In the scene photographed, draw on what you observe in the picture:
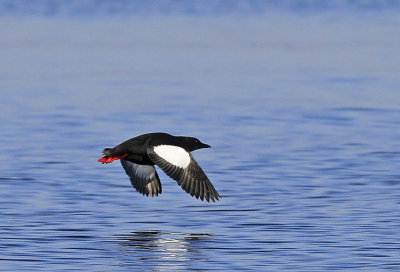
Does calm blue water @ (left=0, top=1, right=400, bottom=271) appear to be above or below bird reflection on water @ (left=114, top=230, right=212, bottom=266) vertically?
above

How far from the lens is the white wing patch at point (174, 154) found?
1155 cm

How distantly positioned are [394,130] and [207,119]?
327cm

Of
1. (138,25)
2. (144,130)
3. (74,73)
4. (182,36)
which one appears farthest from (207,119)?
(138,25)

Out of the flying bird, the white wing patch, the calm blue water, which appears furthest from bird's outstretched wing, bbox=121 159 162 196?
the white wing patch

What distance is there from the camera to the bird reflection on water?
32.3ft

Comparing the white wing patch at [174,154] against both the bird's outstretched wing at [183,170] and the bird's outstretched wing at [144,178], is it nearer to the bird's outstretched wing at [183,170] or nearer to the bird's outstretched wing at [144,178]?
the bird's outstretched wing at [183,170]

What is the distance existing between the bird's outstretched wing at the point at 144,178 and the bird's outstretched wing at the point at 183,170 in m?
1.03

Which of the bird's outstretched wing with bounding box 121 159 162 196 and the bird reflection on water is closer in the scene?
the bird reflection on water

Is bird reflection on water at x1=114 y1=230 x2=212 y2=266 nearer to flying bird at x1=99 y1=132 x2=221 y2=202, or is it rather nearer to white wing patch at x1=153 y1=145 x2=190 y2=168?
flying bird at x1=99 y1=132 x2=221 y2=202

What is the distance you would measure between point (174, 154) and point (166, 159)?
0.14m

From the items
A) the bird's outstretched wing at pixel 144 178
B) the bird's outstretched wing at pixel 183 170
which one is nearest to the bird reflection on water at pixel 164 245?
the bird's outstretched wing at pixel 183 170

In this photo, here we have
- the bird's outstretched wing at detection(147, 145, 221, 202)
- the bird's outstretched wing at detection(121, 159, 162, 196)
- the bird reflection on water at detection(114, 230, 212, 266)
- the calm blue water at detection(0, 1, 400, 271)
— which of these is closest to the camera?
the bird reflection on water at detection(114, 230, 212, 266)

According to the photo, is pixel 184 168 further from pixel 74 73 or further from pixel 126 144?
pixel 74 73

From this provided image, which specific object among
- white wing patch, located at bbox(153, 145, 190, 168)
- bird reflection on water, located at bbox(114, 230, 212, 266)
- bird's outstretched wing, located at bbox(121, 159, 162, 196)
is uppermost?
white wing patch, located at bbox(153, 145, 190, 168)
